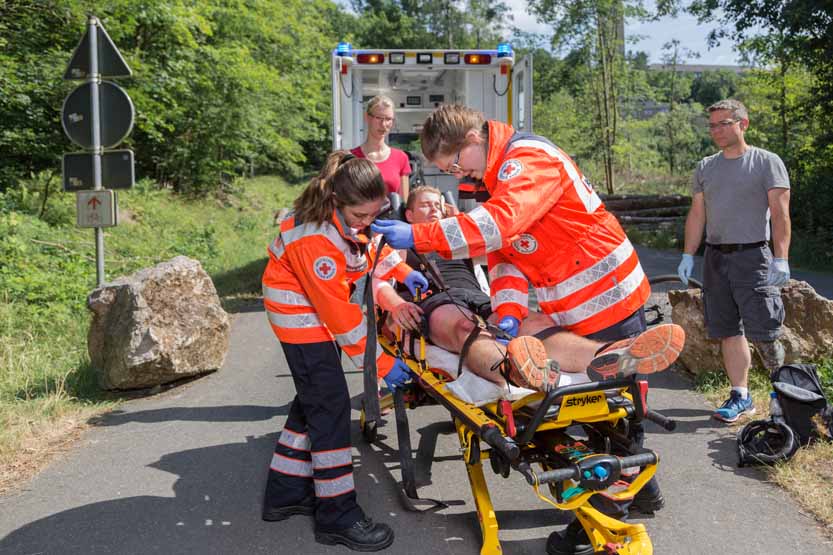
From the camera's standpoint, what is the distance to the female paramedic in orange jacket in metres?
3.21

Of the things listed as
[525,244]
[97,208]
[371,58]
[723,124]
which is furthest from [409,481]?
[371,58]

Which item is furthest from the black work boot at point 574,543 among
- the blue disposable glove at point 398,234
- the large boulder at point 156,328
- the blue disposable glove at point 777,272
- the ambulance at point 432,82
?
the ambulance at point 432,82

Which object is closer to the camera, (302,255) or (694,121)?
(302,255)

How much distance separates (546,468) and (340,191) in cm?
154

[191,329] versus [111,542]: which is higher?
[191,329]

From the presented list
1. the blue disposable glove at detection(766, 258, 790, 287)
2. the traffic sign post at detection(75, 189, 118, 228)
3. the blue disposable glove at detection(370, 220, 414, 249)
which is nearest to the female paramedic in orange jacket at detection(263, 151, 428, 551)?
the blue disposable glove at detection(370, 220, 414, 249)

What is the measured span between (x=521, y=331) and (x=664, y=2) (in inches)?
769

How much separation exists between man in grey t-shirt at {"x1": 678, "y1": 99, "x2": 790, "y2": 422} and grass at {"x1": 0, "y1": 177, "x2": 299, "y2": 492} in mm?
4482

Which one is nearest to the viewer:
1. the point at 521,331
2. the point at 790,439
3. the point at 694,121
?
the point at 521,331

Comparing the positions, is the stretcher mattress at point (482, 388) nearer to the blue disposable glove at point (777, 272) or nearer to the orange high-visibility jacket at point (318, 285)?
the orange high-visibility jacket at point (318, 285)

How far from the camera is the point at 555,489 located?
307cm

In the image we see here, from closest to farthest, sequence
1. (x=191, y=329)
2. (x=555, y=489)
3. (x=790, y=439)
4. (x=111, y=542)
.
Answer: (x=555, y=489) → (x=111, y=542) → (x=790, y=439) → (x=191, y=329)

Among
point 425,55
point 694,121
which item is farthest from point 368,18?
point 425,55

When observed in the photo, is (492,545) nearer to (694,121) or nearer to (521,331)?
(521,331)
